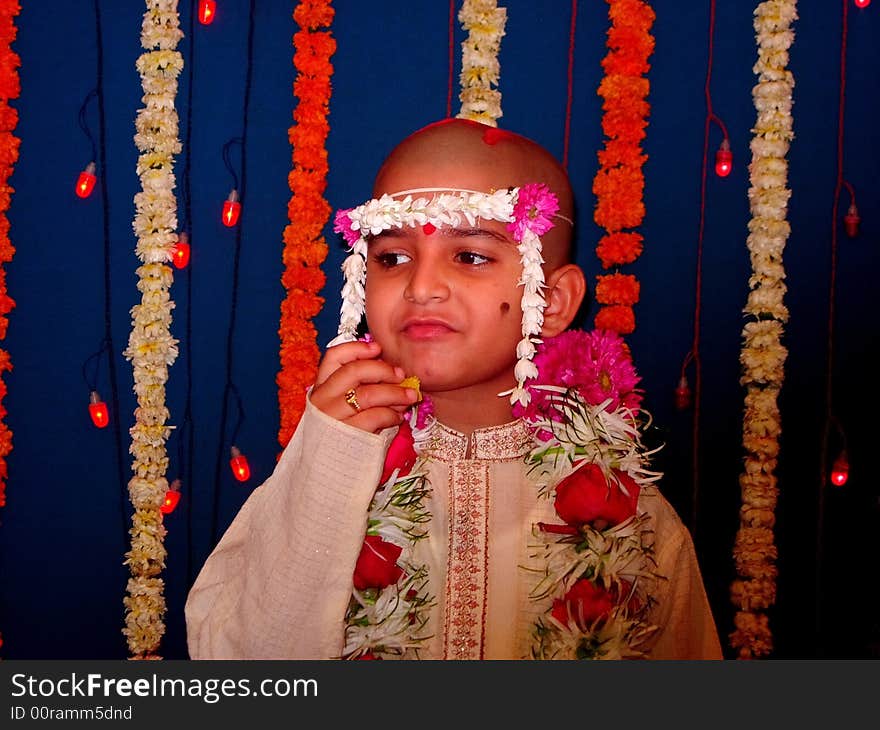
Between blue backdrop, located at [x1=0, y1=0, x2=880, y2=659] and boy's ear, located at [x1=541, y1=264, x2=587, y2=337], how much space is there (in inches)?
35.3

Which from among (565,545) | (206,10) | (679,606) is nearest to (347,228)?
(565,545)

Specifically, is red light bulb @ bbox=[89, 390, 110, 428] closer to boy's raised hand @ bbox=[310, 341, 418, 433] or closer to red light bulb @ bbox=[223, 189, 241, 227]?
red light bulb @ bbox=[223, 189, 241, 227]

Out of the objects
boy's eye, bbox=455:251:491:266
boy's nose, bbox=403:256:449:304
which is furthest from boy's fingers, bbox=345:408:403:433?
boy's eye, bbox=455:251:491:266

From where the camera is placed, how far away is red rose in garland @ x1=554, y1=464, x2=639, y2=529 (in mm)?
1272

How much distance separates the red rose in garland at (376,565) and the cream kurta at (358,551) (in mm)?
85

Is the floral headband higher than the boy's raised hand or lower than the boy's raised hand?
higher

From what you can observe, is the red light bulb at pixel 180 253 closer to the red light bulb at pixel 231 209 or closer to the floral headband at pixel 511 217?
the red light bulb at pixel 231 209

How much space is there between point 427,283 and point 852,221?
164 cm

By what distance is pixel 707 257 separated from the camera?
224 centimetres


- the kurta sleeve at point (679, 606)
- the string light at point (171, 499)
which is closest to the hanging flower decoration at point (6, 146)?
the string light at point (171, 499)

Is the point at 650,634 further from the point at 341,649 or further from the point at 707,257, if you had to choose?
the point at 707,257

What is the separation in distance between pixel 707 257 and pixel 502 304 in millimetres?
1240

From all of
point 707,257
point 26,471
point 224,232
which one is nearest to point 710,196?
point 707,257

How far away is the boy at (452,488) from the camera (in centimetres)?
117
